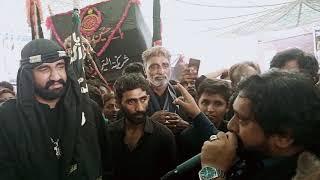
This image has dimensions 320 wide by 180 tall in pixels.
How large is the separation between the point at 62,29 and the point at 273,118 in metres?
3.79

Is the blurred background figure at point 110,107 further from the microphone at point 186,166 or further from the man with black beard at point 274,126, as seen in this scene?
the man with black beard at point 274,126

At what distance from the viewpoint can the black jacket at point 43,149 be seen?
2305mm

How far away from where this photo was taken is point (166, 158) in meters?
2.62

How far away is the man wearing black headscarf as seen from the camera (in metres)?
2.32

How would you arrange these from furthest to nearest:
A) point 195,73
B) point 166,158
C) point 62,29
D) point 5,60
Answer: point 5,60, point 62,29, point 195,73, point 166,158

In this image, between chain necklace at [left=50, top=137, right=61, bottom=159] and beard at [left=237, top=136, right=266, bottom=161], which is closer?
beard at [left=237, top=136, right=266, bottom=161]

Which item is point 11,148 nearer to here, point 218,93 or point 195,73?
point 218,93

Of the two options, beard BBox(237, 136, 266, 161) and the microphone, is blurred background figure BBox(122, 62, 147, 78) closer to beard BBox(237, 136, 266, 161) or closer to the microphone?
the microphone

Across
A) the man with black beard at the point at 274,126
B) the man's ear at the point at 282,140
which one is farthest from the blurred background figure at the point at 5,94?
the man's ear at the point at 282,140

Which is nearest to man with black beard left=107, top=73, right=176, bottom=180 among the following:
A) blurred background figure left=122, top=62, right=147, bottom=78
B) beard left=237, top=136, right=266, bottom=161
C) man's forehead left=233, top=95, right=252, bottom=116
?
blurred background figure left=122, top=62, right=147, bottom=78

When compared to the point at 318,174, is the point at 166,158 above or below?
below

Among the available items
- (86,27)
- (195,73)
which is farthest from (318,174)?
(86,27)

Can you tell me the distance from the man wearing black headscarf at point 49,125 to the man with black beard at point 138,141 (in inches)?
5.1

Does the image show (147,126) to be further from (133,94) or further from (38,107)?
(38,107)
